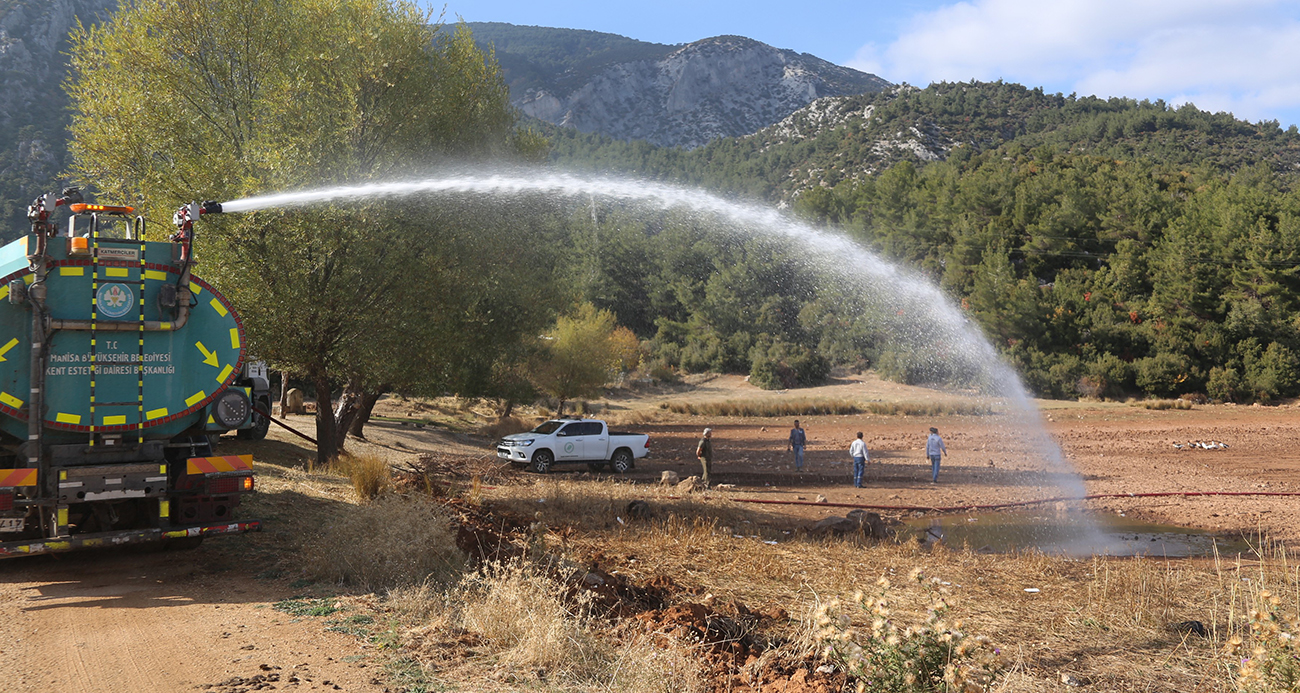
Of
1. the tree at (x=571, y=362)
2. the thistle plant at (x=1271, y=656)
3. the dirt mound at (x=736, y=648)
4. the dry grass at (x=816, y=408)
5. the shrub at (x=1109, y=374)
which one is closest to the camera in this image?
the thistle plant at (x=1271, y=656)

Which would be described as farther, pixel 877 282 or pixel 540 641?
pixel 877 282

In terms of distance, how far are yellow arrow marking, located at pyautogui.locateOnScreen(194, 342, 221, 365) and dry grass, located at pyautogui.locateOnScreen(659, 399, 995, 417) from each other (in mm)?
41857

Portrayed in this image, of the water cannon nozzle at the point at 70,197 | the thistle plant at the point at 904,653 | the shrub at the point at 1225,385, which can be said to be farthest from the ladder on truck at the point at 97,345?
the shrub at the point at 1225,385

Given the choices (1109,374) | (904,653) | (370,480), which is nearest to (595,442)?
(370,480)

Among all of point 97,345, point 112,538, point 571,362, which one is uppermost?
point 97,345

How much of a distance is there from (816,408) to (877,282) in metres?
18.2

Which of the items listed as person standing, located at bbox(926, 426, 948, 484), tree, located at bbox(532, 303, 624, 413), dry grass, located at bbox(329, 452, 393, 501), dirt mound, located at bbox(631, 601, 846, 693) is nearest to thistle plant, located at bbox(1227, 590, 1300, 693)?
dirt mound, located at bbox(631, 601, 846, 693)

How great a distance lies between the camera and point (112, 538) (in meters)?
8.12

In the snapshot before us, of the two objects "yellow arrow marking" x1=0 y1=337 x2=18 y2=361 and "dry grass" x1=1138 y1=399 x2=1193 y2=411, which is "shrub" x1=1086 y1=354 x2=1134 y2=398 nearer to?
"dry grass" x1=1138 y1=399 x2=1193 y2=411

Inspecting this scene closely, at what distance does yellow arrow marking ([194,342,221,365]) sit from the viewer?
346 inches

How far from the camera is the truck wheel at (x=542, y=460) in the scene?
75.5 feet

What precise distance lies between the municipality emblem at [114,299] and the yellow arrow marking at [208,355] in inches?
29.9

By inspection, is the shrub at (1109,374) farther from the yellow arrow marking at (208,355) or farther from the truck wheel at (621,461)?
the yellow arrow marking at (208,355)

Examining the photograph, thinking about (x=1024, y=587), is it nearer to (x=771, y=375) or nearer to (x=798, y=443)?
(x=798, y=443)
